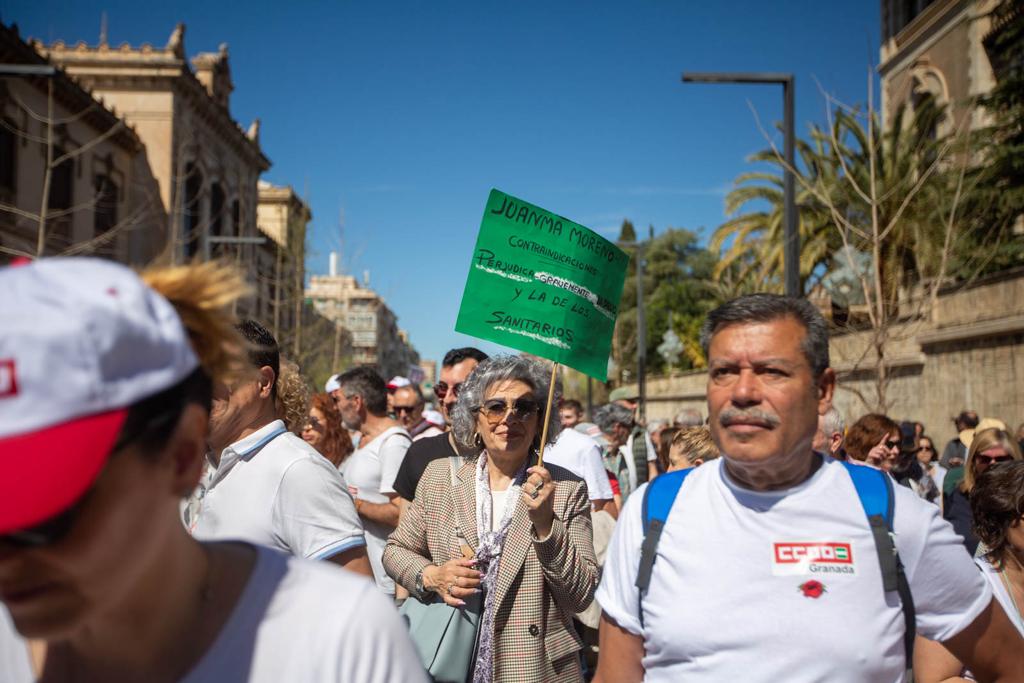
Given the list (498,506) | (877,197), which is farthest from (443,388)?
(877,197)

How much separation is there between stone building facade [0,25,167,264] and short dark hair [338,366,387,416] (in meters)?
13.2

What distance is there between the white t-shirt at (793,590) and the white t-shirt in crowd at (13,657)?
151 centimetres

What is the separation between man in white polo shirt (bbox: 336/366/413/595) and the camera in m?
5.14

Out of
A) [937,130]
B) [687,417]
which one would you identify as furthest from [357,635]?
[937,130]

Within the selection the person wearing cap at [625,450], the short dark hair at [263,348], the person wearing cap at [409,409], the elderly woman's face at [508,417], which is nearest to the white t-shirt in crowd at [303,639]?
the short dark hair at [263,348]

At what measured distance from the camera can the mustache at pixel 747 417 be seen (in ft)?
7.72

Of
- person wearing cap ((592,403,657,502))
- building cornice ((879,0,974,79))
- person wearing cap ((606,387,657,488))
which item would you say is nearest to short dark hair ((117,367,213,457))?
person wearing cap ((592,403,657,502))

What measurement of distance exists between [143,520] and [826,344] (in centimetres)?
193

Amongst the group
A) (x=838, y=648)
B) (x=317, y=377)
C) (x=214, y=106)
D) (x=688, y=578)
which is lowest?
(x=838, y=648)

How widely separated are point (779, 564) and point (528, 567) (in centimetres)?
146

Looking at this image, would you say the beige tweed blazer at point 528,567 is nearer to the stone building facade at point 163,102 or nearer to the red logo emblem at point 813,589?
the red logo emblem at point 813,589

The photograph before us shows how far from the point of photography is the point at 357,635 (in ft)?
4.21

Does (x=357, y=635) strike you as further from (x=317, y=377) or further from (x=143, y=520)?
(x=317, y=377)

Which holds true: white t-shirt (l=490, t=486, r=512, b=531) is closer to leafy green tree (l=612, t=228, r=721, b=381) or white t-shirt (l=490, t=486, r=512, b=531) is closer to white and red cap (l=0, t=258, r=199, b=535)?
white and red cap (l=0, t=258, r=199, b=535)
